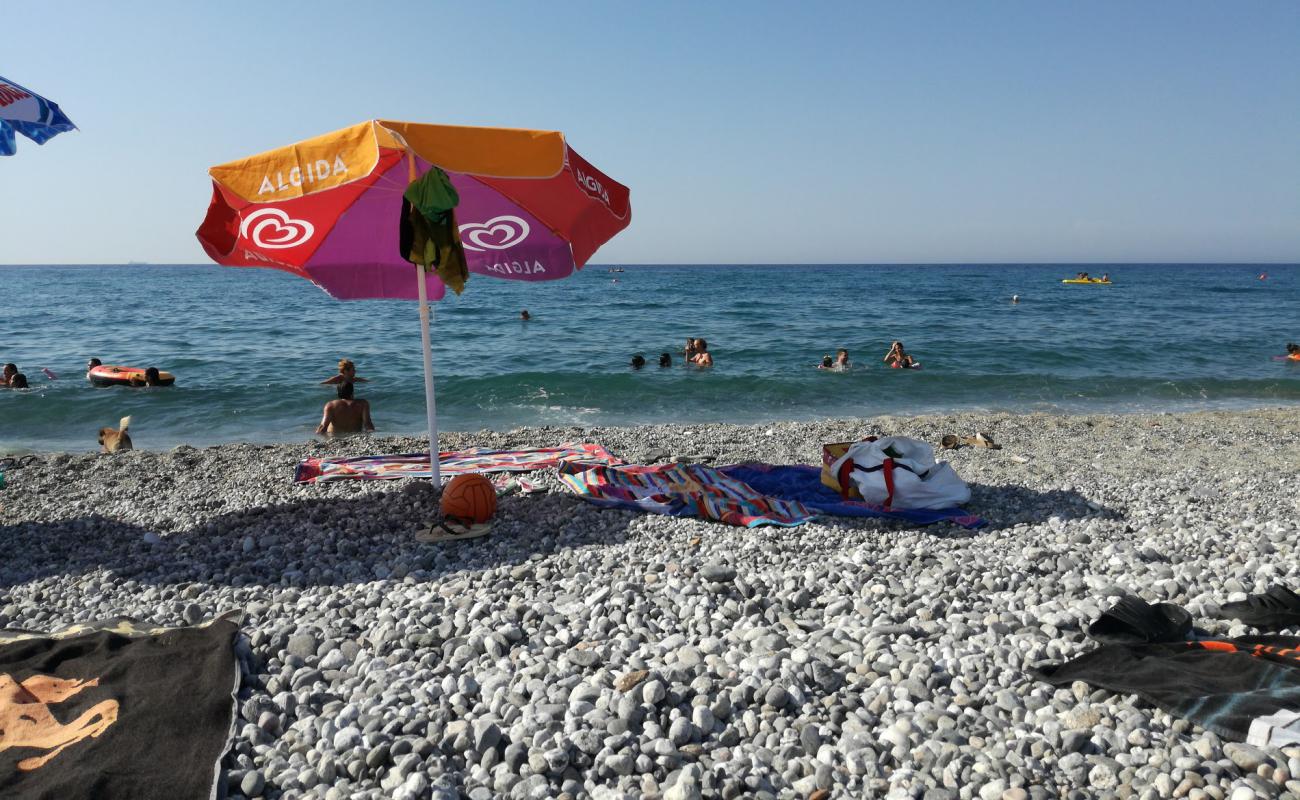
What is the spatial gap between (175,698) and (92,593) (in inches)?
88.9

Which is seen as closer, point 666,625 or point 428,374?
point 666,625

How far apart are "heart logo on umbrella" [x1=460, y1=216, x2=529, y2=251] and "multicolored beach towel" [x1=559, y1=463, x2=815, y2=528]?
88.6 inches

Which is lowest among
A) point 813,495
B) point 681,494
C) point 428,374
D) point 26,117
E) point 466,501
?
point 813,495

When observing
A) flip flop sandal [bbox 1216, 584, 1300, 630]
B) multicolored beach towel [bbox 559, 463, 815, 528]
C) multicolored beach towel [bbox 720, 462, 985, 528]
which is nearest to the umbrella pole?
multicolored beach towel [bbox 559, 463, 815, 528]

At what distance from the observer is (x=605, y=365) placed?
19906 millimetres

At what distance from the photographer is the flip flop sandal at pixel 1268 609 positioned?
3.86 m

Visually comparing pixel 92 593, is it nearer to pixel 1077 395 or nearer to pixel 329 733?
pixel 329 733

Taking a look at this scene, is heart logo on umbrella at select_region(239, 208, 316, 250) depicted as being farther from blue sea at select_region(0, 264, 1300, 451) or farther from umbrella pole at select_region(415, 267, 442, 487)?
blue sea at select_region(0, 264, 1300, 451)

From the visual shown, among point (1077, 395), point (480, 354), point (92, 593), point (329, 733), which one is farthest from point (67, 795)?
point (480, 354)

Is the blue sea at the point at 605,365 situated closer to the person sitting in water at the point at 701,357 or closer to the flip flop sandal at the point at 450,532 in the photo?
the person sitting in water at the point at 701,357

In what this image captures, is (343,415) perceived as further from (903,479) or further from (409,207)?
(903,479)

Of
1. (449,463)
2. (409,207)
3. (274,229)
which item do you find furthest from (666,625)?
(449,463)

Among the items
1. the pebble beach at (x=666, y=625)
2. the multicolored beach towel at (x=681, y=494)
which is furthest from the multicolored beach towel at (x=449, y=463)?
the multicolored beach towel at (x=681, y=494)

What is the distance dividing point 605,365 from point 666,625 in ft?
52.5
